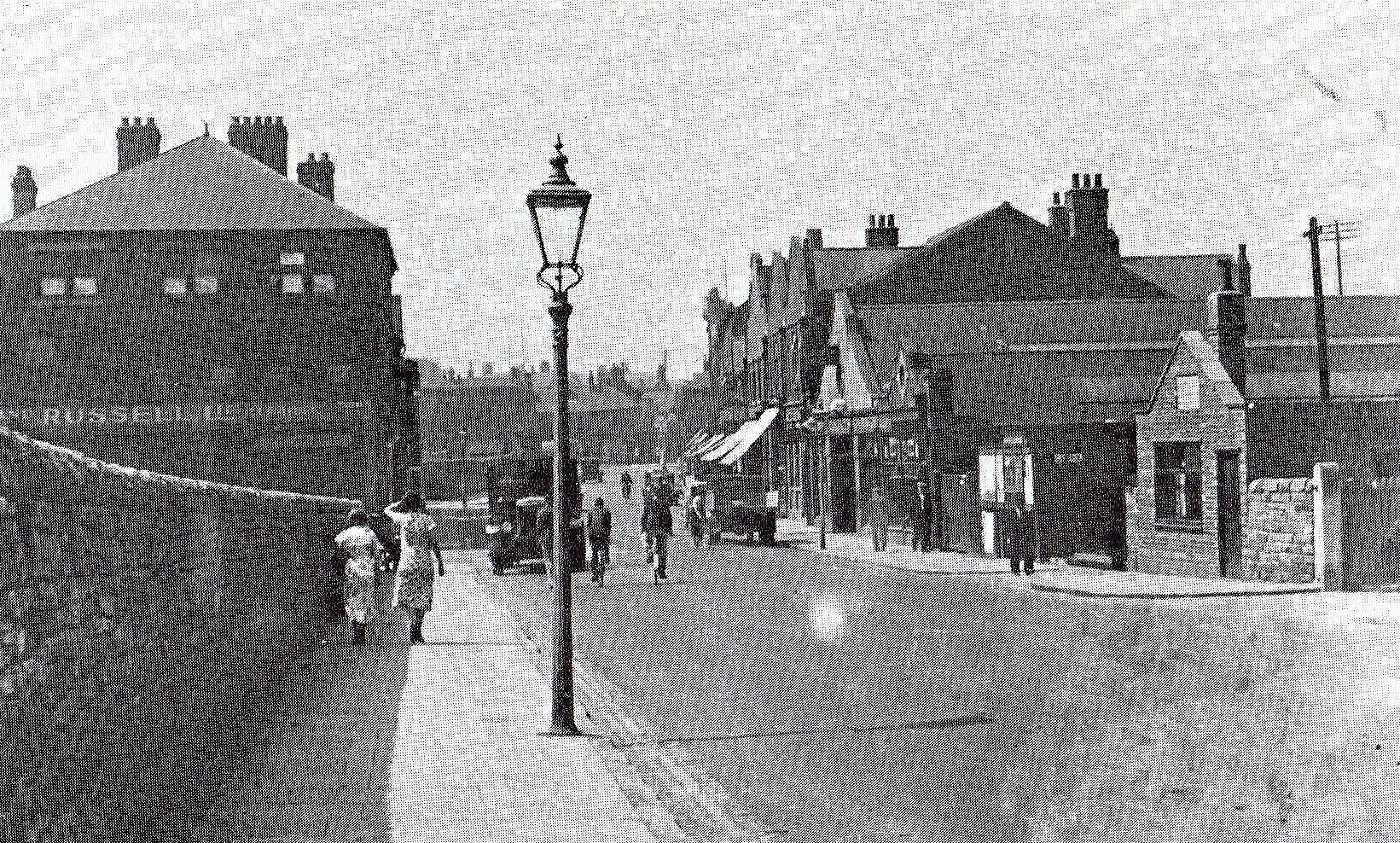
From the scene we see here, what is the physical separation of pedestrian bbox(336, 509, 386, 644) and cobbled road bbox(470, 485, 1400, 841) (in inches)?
84.0

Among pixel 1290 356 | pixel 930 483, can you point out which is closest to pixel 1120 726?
pixel 930 483

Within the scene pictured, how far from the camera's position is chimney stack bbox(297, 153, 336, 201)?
181ft

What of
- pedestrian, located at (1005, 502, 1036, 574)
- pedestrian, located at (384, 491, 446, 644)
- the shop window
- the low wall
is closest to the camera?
the low wall

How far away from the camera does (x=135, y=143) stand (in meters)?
49.8

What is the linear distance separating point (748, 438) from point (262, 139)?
22.5 metres

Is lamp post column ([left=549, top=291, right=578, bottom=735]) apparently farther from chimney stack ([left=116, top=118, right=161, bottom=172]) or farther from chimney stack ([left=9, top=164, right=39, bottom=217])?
chimney stack ([left=9, top=164, right=39, bottom=217])

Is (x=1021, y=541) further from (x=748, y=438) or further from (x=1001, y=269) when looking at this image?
(x=748, y=438)

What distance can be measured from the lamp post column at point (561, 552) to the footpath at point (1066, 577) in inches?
537

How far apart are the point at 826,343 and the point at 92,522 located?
49.4 meters

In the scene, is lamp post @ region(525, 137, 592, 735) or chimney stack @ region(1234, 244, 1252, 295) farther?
chimney stack @ region(1234, 244, 1252, 295)

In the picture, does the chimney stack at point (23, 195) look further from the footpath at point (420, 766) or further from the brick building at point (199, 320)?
the footpath at point (420, 766)

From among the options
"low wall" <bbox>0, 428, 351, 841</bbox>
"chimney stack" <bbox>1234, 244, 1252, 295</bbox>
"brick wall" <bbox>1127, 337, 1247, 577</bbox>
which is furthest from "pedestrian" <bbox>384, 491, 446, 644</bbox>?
"chimney stack" <bbox>1234, 244, 1252, 295</bbox>

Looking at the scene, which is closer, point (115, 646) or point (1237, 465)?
point (115, 646)

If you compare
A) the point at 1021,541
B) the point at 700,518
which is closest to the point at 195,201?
the point at 700,518
